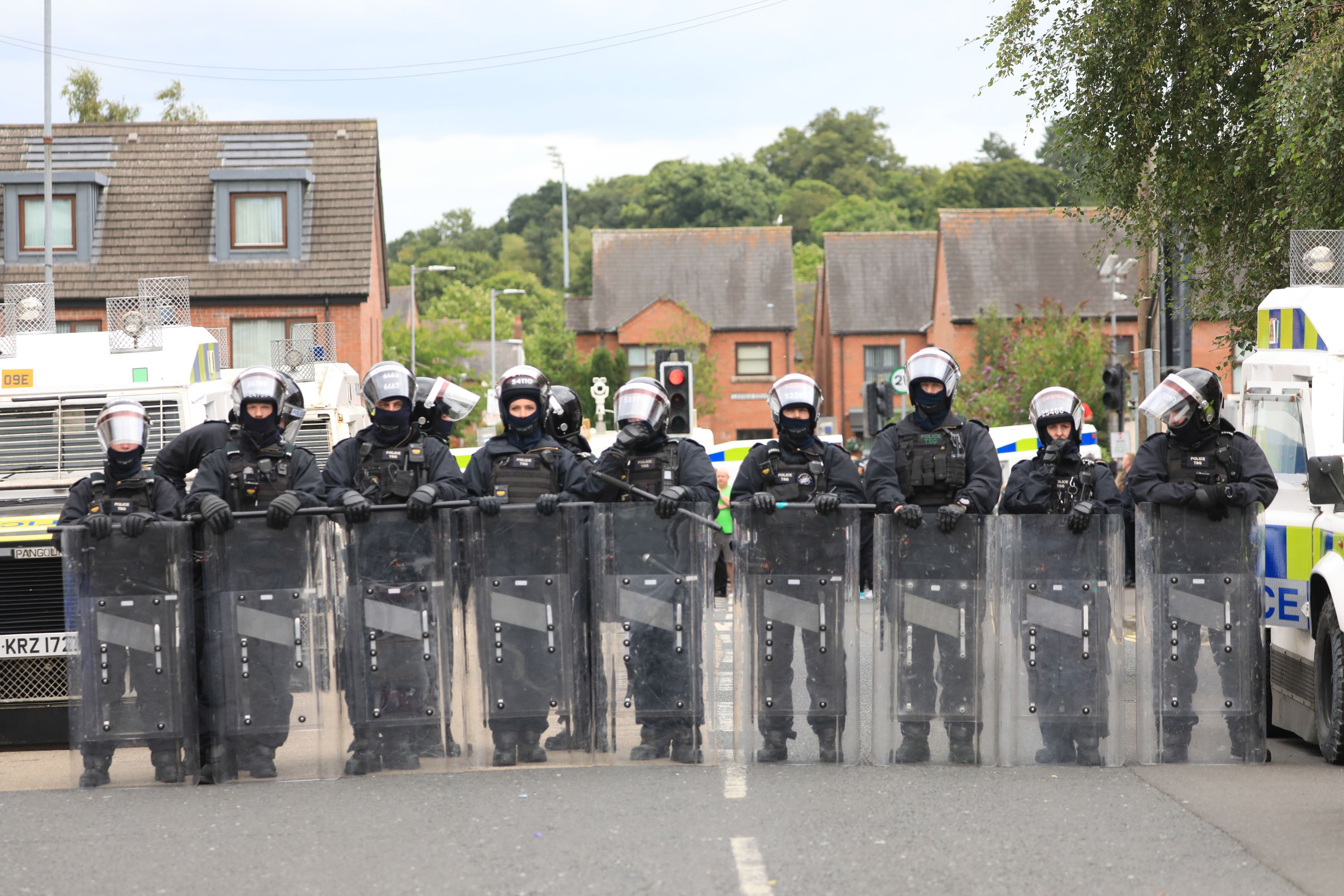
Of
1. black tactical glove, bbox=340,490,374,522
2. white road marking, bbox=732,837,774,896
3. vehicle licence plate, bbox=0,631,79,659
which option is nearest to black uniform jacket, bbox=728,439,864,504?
black tactical glove, bbox=340,490,374,522

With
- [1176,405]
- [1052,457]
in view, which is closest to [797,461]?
[1052,457]

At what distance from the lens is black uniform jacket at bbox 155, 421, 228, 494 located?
9.38 metres

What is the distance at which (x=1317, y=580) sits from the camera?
8.70 metres

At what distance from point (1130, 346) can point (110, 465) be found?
46698 mm

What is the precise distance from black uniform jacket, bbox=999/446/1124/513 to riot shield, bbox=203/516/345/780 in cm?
379

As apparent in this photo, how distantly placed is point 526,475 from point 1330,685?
4.50 m

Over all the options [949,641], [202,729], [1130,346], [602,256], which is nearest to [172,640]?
[202,729]

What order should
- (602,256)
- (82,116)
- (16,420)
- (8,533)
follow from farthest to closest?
(602,256), (82,116), (16,420), (8,533)

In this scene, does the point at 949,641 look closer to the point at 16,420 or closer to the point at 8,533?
the point at 8,533

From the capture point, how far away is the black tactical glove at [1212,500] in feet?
26.6

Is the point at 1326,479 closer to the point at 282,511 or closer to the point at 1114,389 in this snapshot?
the point at 282,511

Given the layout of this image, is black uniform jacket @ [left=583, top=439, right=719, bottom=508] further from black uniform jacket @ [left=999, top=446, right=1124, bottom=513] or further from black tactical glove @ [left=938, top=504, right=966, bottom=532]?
black uniform jacket @ [left=999, top=446, right=1124, bottom=513]

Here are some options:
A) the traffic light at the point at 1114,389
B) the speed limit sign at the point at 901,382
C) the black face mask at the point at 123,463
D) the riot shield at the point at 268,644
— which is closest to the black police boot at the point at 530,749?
the riot shield at the point at 268,644

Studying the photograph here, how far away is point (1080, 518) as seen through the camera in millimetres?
8133
